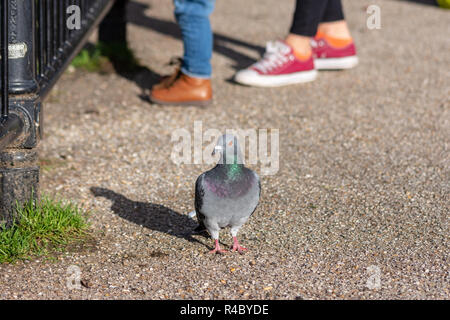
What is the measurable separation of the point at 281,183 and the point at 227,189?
1052mm

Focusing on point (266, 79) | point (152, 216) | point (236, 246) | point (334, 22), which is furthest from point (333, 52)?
point (236, 246)

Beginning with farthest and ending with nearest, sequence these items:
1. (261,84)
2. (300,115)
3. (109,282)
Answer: (261,84) → (300,115) → (109,282)

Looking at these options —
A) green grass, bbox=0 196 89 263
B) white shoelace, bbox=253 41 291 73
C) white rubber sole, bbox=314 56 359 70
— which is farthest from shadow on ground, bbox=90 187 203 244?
white rubber sole, bbox=314 56 359 70

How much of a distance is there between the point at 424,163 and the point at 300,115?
1.11m

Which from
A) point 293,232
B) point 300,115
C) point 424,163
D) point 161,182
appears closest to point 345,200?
point 293,232

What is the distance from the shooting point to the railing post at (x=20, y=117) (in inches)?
124

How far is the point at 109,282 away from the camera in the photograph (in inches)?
115

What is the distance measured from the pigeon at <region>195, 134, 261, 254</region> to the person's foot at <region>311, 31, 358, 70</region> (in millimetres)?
3129

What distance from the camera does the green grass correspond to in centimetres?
310

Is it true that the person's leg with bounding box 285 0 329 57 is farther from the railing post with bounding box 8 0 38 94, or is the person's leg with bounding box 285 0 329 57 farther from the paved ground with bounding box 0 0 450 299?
the railing post with bounding box 8 0 38 94

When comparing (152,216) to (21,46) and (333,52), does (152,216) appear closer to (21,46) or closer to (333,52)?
(21,46)
